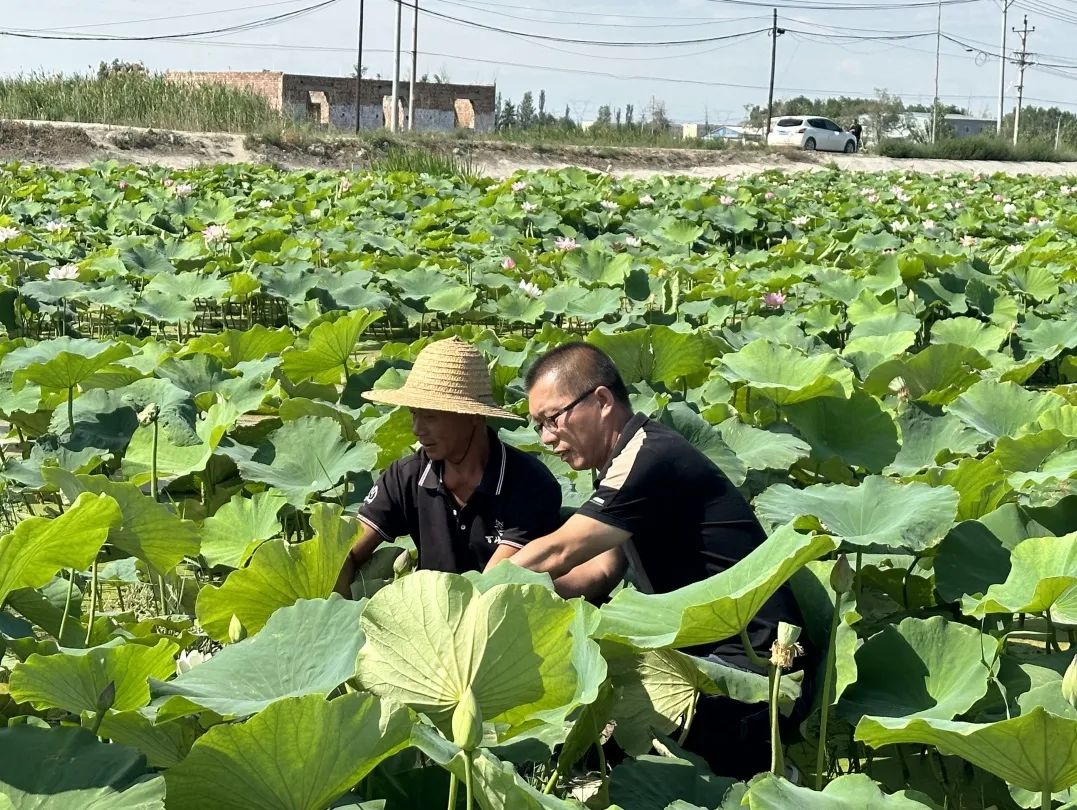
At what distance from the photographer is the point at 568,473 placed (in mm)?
2643

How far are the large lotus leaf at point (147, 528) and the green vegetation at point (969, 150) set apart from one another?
2655cm

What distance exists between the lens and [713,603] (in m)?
1.38

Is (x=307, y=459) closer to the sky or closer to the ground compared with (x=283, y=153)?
closer to the ground

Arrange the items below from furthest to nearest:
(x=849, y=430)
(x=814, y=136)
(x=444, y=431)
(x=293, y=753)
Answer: (x=814, y=136), (x=849, y=430), (x=444, y=431), (x=293, y=753)

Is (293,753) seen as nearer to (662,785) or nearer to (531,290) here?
(662,785)

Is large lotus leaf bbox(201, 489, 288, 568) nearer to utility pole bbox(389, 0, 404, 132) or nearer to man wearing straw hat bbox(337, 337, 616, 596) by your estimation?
man wearing straw hat bbox(337, 337, 616, 596)

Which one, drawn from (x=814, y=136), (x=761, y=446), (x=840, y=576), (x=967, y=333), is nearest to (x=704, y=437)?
(x=761, y=446)

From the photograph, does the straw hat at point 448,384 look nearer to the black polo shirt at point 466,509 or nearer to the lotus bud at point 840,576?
the black polo shirt at point 466,509

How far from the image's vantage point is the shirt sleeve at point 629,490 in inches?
77.2

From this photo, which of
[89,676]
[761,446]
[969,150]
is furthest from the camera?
[969,150]

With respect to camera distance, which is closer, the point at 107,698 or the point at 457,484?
the point at 107,698

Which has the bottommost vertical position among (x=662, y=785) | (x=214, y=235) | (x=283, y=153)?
(x=662, y=785)

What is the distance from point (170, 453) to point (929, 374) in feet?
6.26

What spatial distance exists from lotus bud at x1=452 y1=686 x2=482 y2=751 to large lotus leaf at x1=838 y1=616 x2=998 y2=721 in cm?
76
